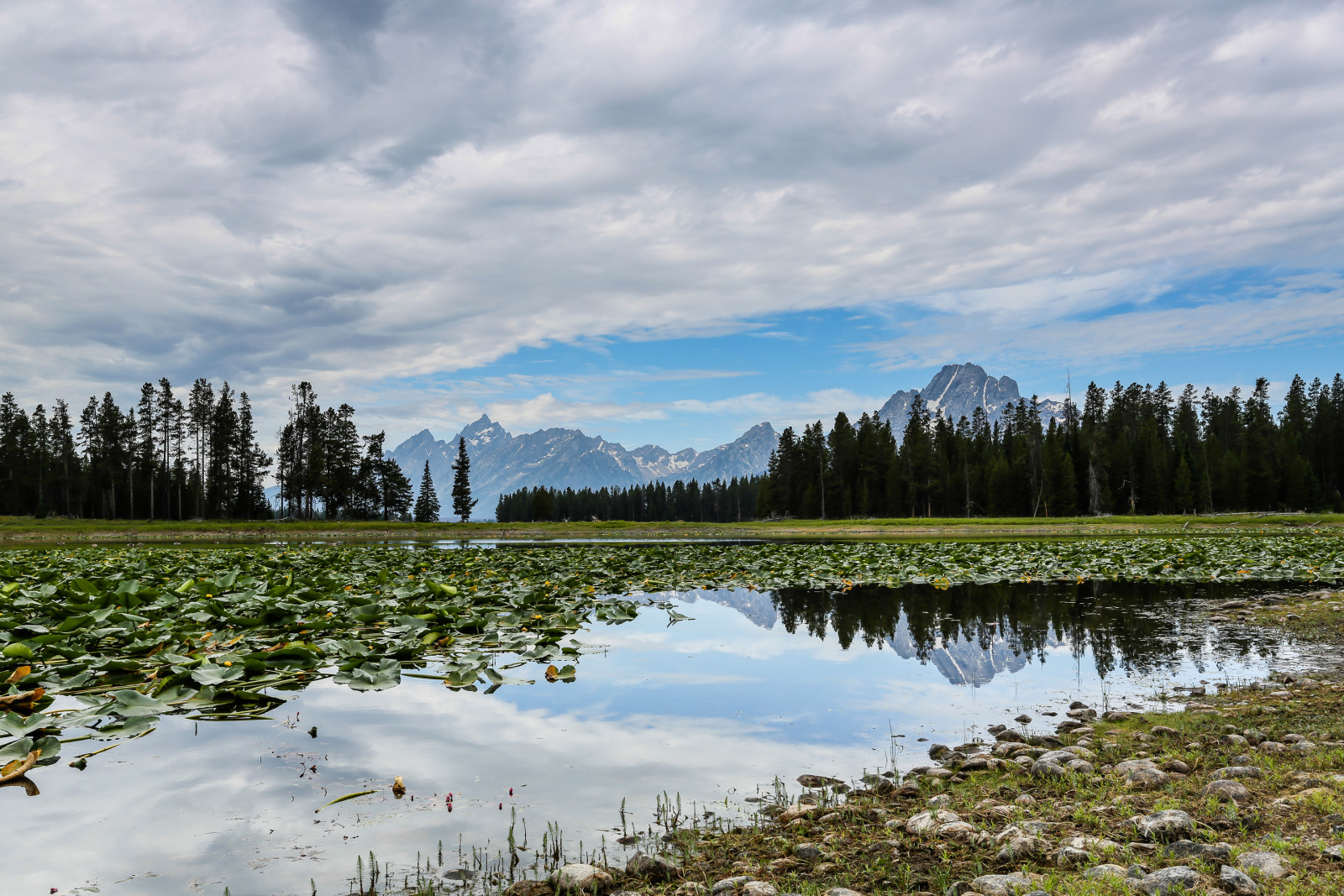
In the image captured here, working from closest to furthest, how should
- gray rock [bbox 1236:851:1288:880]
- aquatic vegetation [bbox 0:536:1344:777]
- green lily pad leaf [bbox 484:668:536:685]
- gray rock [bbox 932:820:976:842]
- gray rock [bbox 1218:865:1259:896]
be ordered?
1. gray rock [bbox 1218:865:1259:896]
2. gray rock [bbox 1236:851:1288:880]
3. gray rock [bbox 932:820:976:842]
4. aquatic vegetation [bbox 0:536:1344:777]
5. green lily pad leaf [bbox 484:668:536:685]

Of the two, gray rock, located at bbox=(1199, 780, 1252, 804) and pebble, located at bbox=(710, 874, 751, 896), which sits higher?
gray rock, located at bbox=(1199, 780, 1252, 804)

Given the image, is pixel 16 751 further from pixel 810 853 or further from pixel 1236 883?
pixel 1236 883

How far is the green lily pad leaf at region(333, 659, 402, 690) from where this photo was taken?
257 inches

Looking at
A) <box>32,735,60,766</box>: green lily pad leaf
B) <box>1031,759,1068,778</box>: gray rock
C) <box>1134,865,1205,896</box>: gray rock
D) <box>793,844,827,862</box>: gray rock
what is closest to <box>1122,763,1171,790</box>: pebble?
<box>1031,759,1068,778</box>: gray rock

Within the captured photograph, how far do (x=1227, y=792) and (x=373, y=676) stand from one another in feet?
21.7

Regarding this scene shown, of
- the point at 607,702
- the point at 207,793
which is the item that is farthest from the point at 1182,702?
the point at 207,793

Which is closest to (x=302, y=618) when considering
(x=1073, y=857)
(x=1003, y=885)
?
(x=1003, y=885)

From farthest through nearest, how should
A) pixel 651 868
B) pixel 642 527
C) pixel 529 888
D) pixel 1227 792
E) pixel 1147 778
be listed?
1. pixel 642 527
2. pixel 1147 778
3. pixel 1227 792
4. pixel 651 868
5. pixel 529 888

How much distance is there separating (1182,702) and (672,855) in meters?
5.71

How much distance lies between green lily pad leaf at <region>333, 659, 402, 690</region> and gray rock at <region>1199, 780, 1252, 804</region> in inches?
247

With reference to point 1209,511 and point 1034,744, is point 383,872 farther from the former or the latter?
point 1209,511

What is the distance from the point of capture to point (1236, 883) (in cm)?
291

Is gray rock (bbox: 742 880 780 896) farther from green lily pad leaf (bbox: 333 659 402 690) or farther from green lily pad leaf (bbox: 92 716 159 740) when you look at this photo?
green lily pad leaf (bbox: 92 716 159 740)

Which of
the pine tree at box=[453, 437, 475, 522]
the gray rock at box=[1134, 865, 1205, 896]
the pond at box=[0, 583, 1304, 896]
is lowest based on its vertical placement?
the pond at box=[0, 583, 1304, 896]
